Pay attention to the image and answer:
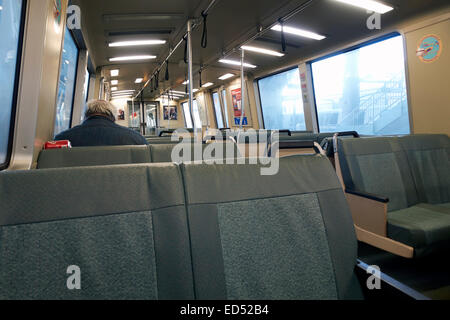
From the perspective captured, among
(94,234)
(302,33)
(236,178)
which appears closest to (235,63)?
(302,33)

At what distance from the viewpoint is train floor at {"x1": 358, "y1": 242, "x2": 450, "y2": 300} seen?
6.36 ft

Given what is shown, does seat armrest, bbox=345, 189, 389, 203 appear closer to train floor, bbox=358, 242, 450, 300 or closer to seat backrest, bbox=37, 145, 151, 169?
train floor, bbox=358, 242, 450, 300

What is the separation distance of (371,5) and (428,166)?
86.3 inches

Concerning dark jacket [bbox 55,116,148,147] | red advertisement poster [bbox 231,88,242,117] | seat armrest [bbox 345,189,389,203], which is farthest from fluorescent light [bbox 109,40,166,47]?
seat armrest [bbox 345,189,389,203]

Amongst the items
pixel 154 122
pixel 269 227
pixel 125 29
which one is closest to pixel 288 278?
pixel 269 227

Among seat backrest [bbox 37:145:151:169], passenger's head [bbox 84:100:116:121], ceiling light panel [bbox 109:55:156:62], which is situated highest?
ceiling light panel [bbox 109:55:156:62]

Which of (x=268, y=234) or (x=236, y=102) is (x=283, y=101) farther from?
(x=268, y=234)

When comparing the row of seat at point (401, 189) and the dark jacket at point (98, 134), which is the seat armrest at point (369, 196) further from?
the dark jacket at point (98, 134)

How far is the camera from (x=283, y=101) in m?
7.17

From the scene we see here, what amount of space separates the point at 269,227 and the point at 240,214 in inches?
4.7

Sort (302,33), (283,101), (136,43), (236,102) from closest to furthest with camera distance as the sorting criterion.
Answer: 1. (302,33)
2. (136,43)
3. (283,101)
4. (236,102)

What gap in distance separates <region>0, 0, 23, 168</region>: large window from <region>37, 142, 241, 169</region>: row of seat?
29 centimetres

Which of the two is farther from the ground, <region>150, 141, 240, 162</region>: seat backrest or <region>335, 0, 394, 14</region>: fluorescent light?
<region>335, 0, 394, 14</region>: fluorescent light
